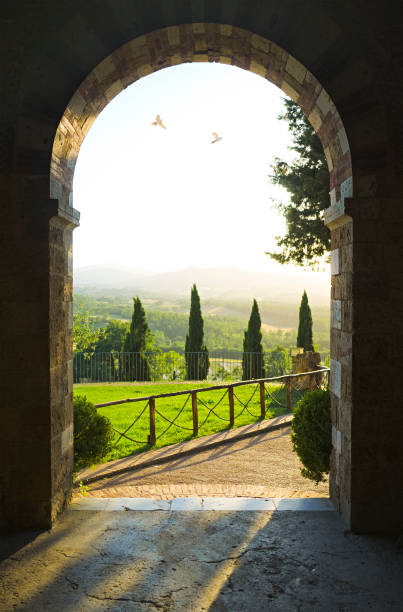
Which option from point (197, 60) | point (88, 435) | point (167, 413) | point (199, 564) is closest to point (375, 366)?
point (199, 564)

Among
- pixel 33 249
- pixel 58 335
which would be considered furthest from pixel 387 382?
pixel 33 249

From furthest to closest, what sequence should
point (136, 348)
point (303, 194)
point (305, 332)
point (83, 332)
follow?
point (83, 332), point (136, 348), point (305, 332), point (303, 194)

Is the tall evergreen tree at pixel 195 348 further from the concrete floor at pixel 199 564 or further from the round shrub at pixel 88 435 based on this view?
the concrete floor at pixel 199 564

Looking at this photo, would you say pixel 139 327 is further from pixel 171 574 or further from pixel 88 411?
pixel 171 574

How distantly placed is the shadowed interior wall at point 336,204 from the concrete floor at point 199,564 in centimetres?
34

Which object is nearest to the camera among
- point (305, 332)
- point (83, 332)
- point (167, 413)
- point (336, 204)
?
point (336, 204)

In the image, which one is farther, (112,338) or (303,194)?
(112,338)

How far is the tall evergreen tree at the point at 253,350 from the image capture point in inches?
731

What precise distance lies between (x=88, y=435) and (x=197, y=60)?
14.0ft

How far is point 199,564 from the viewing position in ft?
10.4

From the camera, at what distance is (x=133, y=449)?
23.7 ft

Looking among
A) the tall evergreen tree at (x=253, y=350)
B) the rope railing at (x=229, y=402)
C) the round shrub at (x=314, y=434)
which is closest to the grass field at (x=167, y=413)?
A: the rope railing at (x=229, y=402)

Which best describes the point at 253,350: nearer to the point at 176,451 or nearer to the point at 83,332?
the point at 83,332

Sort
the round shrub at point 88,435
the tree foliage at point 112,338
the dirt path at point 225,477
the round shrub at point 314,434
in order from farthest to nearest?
the tree foliage at point 112,338
the dirt path at point 225,477
the round shrub at point 88,435
the round shrub at point 314,434
